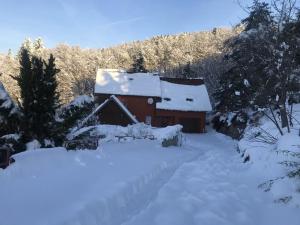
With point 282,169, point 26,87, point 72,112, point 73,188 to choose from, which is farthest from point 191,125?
point 73,188

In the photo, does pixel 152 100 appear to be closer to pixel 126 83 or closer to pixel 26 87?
pixel 126 83

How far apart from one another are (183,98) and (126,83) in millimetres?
7476

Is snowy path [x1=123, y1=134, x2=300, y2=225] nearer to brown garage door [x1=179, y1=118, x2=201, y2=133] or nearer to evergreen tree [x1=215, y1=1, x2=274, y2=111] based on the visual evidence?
evergreen tree [x1=215, y1=1, x2=274, y2=111]

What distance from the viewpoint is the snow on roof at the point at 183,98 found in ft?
151

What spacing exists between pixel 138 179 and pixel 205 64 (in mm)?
68279

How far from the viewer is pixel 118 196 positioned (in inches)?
291

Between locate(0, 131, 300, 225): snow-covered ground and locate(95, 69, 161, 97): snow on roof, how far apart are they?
35263mm

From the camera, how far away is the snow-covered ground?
6.14 m

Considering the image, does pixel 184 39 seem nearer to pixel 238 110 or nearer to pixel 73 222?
pixel 238 110

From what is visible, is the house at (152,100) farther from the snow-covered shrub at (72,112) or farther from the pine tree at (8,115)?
the pine tree at (8,115)

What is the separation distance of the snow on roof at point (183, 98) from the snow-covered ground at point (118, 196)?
35.1m

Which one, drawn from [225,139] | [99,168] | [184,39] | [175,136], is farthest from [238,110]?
[184,39]

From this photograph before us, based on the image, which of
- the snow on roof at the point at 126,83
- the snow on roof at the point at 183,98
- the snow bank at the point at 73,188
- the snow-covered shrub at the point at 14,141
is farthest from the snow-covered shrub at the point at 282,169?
the snow on roof at the point at 126,83

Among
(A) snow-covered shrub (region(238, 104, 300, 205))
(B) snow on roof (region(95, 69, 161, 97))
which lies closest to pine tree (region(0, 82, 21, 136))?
(A) snow-covered shrub (region(238, 104, 300, 205))
